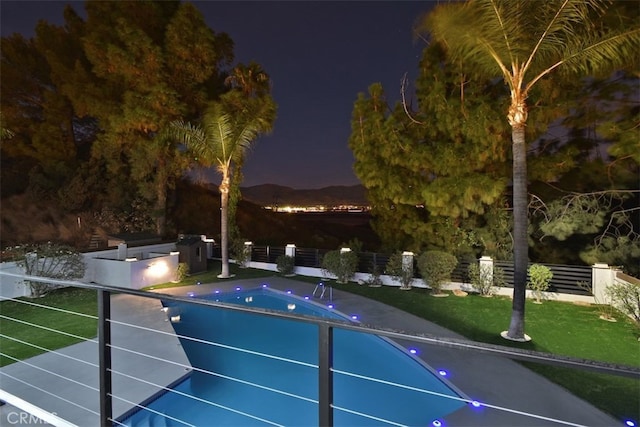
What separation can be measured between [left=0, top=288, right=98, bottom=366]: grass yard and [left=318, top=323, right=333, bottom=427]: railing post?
4.17 metres

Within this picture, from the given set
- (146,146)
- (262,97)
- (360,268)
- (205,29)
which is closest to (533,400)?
(360,268)

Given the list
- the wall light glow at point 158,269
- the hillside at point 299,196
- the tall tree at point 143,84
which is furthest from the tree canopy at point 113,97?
the hillside at point 299,196

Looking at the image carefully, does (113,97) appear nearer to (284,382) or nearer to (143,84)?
(143,84)

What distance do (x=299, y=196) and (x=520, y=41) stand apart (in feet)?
114

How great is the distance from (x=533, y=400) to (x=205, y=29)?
56.7 feet

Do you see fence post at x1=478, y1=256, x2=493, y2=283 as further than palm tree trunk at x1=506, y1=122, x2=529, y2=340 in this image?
Yes

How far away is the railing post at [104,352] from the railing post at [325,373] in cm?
130

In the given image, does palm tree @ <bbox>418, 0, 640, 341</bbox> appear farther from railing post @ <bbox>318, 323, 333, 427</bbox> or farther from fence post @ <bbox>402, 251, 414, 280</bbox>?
railing post @ <bbox>318, 323, 333, 427</bbox>

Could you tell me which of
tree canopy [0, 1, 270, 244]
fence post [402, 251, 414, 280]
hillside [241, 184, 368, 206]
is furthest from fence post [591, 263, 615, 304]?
hillside [241, 184, 368, 206]

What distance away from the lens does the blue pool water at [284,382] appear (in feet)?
15.8

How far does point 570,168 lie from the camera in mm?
11102

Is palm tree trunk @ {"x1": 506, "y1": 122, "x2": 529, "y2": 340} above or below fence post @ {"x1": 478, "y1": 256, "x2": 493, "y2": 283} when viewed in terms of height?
above

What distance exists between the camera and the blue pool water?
482 centimetres

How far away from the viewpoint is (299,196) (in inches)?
1594
